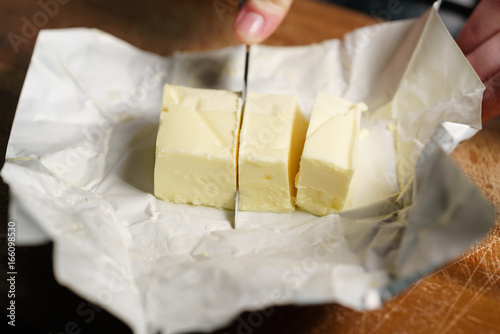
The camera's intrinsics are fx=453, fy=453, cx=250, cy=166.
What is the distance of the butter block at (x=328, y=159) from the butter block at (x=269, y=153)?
0.06 m

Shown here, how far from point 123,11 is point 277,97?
45.8 inches

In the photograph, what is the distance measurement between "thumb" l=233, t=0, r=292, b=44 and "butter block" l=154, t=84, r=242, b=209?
264mm

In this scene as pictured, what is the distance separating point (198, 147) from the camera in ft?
5.17

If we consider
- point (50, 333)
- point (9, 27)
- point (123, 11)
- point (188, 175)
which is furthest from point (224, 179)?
point (9, 27)

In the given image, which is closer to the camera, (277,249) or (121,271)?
(121,271)

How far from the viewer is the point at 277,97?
5.64 feet

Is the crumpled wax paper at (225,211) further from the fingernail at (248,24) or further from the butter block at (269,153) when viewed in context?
the fingernail at (248,24)

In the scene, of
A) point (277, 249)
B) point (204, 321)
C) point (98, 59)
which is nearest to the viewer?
point (204, 321)

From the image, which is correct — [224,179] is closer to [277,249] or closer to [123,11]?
[277,249]

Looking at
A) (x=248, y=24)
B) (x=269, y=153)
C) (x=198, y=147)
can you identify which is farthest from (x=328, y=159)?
(x=248, y=24)

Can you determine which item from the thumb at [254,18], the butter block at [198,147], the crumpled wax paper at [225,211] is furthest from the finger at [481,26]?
the butter block at [198,147]

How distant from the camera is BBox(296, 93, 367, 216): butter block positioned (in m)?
1.53

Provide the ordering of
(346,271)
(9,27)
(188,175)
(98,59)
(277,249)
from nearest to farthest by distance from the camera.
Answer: (346,271)
(277,249)
(188,175)
(98,59)
(9,27)

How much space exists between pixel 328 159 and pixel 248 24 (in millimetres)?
668
